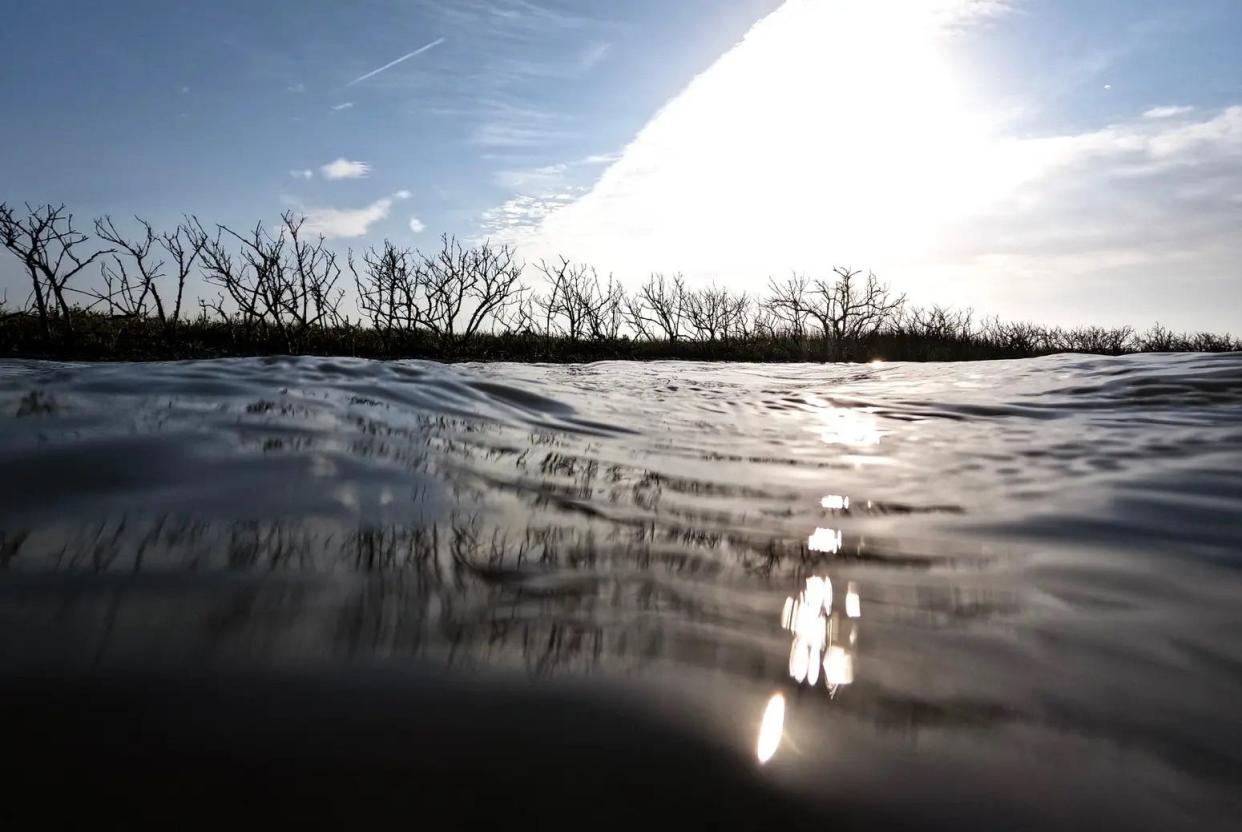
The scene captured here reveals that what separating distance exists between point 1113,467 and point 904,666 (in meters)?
2.26

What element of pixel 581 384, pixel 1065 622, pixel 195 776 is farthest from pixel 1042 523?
pixel 581 384

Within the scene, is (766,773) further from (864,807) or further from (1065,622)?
(1065,622)

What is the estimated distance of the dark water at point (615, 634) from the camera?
0.77m

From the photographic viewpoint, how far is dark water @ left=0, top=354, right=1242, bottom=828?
77 cm

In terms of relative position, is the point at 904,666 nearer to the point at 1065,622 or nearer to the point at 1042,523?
the point at 1065,622

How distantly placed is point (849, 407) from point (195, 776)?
5300mm

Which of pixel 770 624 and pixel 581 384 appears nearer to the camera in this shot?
pixel 770 624

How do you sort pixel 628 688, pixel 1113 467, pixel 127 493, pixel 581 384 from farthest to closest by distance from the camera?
pixel 581 384 → pixel 1113 467 → pixel 127 493 → pixel 628 688

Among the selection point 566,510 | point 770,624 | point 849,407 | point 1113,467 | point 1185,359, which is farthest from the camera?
point 1185,359

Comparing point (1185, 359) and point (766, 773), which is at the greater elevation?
point (1185, 359)

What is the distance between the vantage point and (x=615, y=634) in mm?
1154

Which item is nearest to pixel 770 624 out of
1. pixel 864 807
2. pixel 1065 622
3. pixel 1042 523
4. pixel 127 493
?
pixel 864 807

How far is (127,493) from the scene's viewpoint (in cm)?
184

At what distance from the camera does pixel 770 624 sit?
3.97 ft
